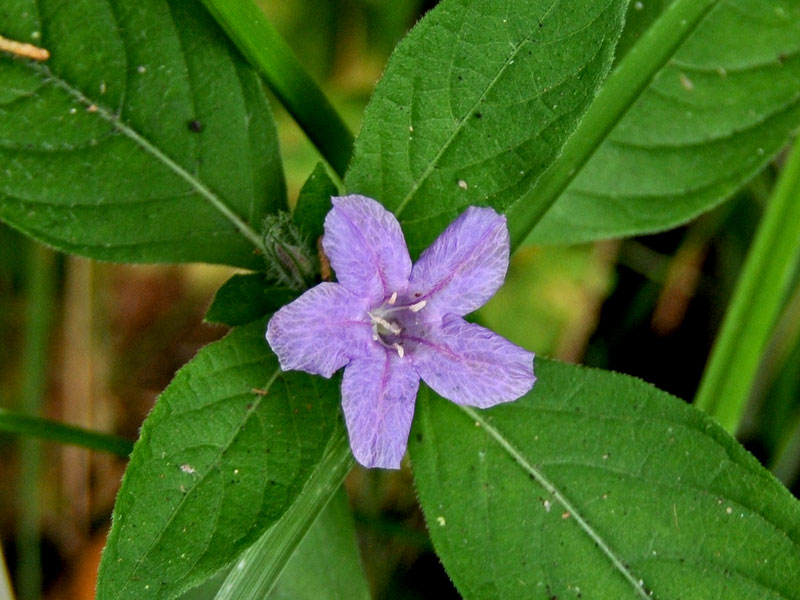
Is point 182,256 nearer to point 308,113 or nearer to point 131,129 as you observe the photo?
point 131,129

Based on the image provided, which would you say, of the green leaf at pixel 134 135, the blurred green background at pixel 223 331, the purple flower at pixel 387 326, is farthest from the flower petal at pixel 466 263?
the blurred green background at pixel 223 331

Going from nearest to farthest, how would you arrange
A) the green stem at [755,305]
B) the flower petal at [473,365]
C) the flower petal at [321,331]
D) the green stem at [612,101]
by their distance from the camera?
the flower petal at [321,331]
the flower petal at [473,365]
the green stem at [612,101]
the green stem at [755,305]

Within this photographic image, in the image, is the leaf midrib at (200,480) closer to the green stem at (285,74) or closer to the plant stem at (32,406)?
the green stem at (285,74)

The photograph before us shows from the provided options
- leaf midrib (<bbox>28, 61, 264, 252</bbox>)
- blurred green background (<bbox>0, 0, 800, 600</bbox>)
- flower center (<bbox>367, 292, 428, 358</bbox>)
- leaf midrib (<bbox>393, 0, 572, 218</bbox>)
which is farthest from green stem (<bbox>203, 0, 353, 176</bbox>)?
blurred green background (<bbox>0, 0, 800, 600</bbox>)

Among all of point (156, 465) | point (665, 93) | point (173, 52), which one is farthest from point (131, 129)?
point (665, 93)

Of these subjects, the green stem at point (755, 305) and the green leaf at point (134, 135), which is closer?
the green leaf at point (134, 135)

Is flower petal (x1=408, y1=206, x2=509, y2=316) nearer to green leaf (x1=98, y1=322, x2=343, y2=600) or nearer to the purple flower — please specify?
the purple flower

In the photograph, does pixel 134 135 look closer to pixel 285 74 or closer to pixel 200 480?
pixel 285 74
